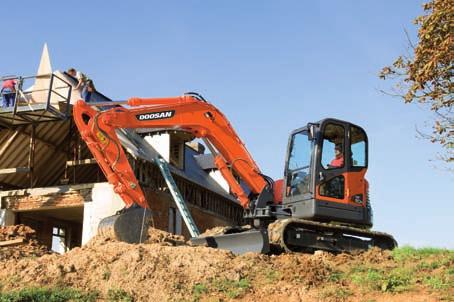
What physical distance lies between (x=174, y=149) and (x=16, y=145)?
21.0 ft

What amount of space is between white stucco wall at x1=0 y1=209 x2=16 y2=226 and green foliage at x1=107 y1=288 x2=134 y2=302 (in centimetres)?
1447

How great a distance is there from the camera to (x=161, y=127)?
16.3 metres

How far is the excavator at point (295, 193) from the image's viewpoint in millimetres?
13562

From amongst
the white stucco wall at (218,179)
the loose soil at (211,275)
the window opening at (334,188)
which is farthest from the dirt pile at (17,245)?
the white stucco wall at (218,179)

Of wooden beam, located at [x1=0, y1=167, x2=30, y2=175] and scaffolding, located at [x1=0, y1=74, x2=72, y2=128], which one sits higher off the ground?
scaffolding, located at [x1=0, y1=74, x2=72, y2=128]

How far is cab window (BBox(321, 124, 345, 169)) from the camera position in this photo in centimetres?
1391

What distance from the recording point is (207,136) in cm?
1656

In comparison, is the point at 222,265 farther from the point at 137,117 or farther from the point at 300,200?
the point at 137,117

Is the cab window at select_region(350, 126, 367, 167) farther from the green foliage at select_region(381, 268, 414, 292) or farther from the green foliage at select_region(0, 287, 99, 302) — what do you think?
the green foliage at select_region(0, 287, 99, 302)

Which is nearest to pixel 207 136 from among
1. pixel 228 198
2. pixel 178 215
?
pixel 178 215

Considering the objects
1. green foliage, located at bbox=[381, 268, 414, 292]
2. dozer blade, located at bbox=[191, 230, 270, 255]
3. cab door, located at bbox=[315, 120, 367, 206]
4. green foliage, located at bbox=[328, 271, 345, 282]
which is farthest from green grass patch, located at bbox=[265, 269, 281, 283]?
cab door, located at bbox=[315, 120, 367, 206]

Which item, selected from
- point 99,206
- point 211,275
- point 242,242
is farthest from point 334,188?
point 99,206

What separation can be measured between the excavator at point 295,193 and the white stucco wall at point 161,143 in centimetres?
889

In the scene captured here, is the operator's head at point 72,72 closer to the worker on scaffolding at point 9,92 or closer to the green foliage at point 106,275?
the worker on scaffolding at point 9,92
